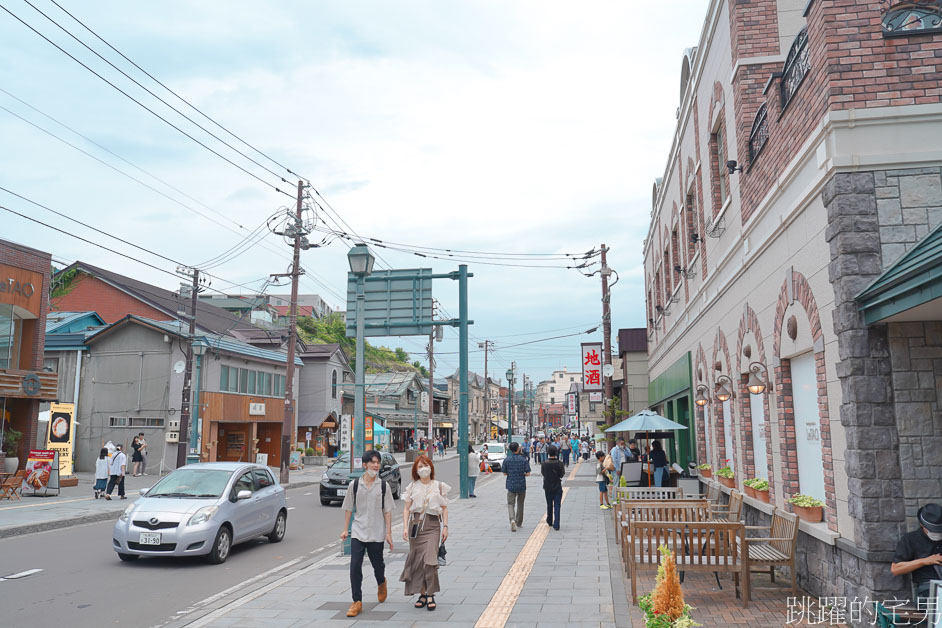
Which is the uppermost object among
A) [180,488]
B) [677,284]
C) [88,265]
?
[88,265]

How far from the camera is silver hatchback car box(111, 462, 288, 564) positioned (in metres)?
10.6

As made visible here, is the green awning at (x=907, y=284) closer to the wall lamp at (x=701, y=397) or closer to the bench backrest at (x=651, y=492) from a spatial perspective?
the bench backrest at (x=651, y=492)

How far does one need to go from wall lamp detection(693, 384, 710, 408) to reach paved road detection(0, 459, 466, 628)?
817 cm

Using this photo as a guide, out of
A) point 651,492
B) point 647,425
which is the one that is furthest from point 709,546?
point 647,425

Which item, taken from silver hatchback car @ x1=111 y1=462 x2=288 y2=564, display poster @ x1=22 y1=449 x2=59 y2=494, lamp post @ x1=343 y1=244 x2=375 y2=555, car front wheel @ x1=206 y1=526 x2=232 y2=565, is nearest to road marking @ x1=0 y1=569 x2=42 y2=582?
silver hatchback car @ x1=111 y1=462 x2=288 y2=564

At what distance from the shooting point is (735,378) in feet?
40.0

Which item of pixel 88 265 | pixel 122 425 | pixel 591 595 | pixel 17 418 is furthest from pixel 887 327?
pixel 88 265

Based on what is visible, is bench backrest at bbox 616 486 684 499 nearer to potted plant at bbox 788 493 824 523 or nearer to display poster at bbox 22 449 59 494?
potted plant at bbox 788 493 824 523

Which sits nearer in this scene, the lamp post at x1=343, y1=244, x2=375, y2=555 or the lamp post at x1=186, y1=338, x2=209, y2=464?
the lamp post at x1=343, y1=244, x2=375, y2=555

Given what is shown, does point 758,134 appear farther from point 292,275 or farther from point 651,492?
point 292,275

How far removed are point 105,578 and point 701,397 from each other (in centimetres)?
1183

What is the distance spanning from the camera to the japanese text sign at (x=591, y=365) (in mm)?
38844

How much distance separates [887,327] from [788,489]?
3.20 meters

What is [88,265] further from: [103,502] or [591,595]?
[591,595]
